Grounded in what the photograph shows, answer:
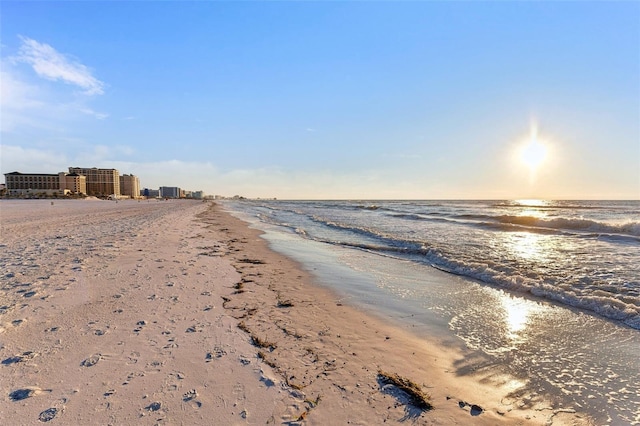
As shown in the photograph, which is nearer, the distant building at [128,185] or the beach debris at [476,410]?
the beach debris at [476,410]

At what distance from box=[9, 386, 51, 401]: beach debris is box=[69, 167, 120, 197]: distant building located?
191 metres

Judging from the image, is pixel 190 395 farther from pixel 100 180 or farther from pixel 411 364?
pixel 100 180

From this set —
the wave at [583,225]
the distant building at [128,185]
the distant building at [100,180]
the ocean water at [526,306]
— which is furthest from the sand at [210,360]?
Result: the distant building at [128,185]

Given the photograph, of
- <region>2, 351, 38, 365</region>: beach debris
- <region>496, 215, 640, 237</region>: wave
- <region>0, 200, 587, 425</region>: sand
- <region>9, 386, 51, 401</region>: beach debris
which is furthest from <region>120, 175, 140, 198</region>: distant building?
<region>9, 386, 51, 401</region>: beach debris

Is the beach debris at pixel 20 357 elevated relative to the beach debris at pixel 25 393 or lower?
elevated

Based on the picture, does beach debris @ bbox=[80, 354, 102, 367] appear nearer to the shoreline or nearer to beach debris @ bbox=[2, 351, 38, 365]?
beach debris @ bbox=[2, 351, 38, 365]

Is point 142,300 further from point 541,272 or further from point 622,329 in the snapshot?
point 541,272

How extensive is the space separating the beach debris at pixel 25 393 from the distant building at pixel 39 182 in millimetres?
153446

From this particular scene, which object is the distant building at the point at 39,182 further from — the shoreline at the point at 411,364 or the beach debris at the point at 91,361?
the shoreline at the point at 411,364

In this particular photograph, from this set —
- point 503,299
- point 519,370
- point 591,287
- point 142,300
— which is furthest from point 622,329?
point 142,300

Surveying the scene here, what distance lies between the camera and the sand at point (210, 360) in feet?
9.41

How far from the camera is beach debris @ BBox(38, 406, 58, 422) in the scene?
2617mm

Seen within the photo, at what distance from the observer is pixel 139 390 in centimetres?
304

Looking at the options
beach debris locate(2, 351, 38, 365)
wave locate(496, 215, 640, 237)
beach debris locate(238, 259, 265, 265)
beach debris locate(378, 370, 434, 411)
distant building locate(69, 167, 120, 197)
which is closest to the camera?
beach debris locate(378, 370, 434, 411)
